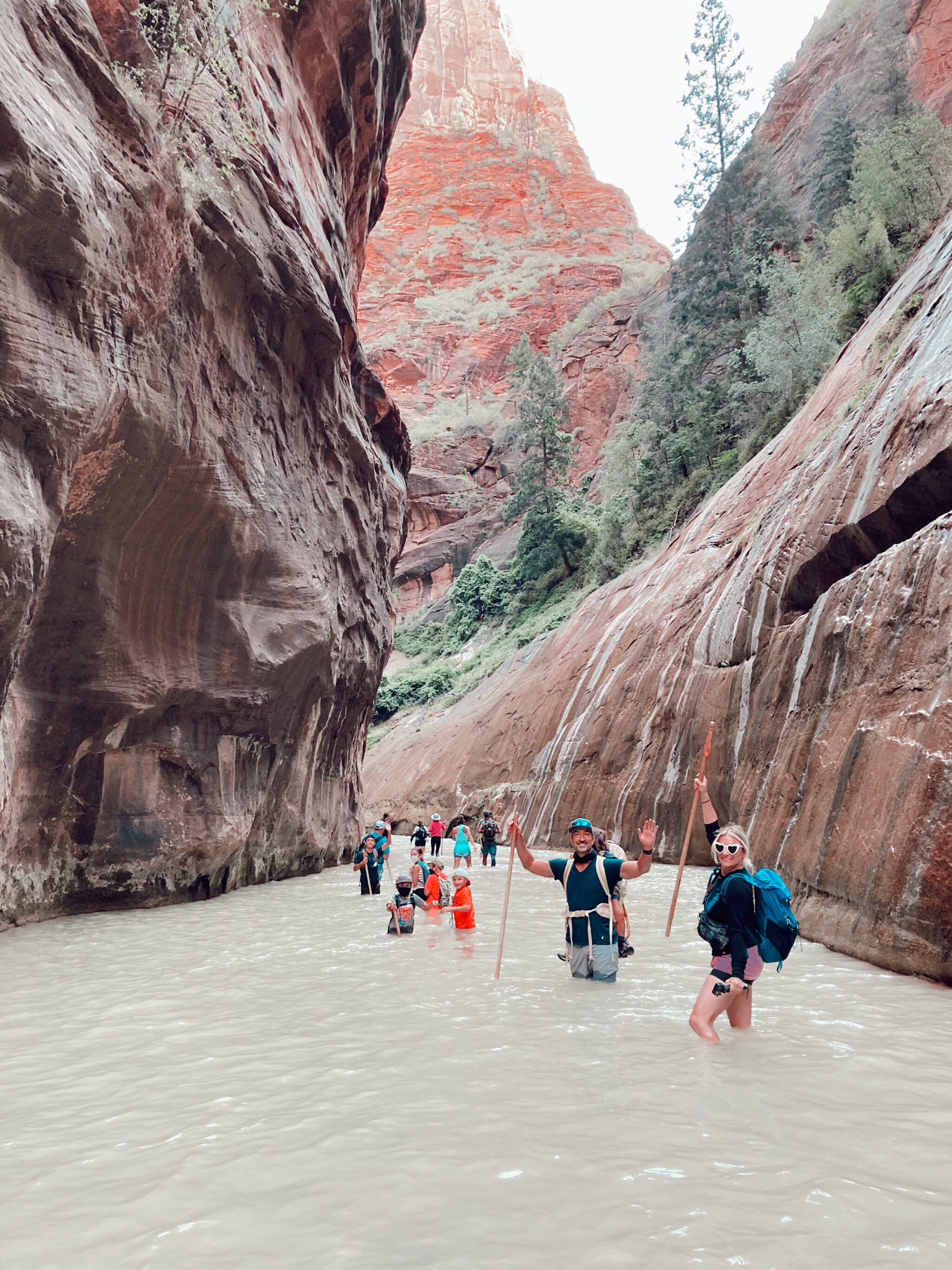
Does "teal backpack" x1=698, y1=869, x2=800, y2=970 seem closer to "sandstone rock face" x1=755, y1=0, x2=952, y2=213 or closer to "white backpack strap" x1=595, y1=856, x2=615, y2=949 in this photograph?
"white backpack strap" x1=595, y1=856, x2=615, y2=949

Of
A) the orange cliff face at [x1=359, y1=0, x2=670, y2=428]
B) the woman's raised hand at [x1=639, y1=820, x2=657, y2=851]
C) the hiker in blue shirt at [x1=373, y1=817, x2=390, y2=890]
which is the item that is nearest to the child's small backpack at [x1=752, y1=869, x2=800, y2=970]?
the woman's raised hand at [x1=639, y1=820, x2=657, y2=851]

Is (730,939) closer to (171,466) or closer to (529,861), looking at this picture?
(529,861)

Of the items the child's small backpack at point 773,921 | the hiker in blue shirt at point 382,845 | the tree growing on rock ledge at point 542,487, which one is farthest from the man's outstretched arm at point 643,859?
the tree growing on rock ledge at point 542,487

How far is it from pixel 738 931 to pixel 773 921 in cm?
22

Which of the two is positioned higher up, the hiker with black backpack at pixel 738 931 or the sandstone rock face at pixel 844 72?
the sandstone rock face at pixel 844 72

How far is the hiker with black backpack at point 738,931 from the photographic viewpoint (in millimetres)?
4902

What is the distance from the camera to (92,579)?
9.75 meters

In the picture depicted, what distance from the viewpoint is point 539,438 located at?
39.1 m

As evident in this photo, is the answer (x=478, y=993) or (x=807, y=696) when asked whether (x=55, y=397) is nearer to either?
(x=478, y=993)

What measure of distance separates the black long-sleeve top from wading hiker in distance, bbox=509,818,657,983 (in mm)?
1292

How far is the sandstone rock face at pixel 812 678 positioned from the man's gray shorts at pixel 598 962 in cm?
236

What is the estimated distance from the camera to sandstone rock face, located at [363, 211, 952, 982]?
23.7 ft

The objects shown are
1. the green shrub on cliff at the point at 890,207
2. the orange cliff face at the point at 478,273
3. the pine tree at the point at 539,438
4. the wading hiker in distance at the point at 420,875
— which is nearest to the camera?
the wading hiker in distance at the point at 420,875

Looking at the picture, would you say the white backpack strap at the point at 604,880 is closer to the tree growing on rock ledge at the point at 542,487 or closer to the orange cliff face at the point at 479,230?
the tree growing on rock ledge at the point at 542,487
